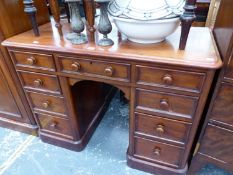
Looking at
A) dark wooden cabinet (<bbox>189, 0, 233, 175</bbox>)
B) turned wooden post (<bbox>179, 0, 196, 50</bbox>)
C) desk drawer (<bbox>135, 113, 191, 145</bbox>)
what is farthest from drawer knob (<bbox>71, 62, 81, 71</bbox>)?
dark wooden cabinet (<bbox>189, 0, 233, 175</bbox>)

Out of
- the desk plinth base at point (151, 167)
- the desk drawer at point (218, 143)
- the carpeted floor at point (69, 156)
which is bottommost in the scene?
the carpeted floor at point (69, 156)

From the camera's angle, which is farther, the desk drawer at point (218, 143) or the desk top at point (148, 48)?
the desk drawer at point (218, 143)

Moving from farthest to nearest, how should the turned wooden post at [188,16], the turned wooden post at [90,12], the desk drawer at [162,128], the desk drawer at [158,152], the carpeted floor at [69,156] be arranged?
the carpeted floor at [69,156], the desk drawer at [158,152], the desk drawer at [162,128], the turned wooden post at [90,12], the turned wooden post at [188,16]

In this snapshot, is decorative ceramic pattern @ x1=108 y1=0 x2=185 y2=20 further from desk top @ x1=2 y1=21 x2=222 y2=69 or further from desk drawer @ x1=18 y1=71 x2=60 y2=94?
desk drawer @ x1=18 y1=71 x2=60 y2=94

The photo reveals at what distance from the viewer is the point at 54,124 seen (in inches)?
49.8

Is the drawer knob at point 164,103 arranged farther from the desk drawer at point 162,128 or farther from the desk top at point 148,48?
the desk top at point 148,48

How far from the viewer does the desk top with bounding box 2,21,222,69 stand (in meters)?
0.74

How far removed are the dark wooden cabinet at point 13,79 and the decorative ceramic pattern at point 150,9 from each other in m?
0.64

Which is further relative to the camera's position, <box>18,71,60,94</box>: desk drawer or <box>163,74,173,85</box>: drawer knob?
<box>18,71,60,94</box>: desk drawer

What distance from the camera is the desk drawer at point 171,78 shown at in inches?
30.1

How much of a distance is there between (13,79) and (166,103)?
0.97 meters

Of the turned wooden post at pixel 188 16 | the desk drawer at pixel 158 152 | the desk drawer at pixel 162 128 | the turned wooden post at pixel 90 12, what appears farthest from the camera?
the desk drawer at pixel 158 152

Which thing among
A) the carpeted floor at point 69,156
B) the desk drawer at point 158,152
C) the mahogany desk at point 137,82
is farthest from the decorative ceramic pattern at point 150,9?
the carpeted floor at point 69,156

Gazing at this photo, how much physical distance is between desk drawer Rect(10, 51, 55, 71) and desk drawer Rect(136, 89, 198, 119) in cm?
48
